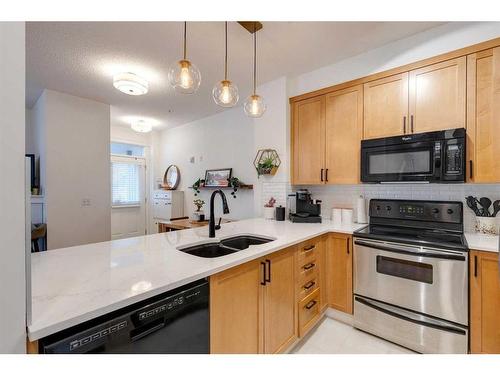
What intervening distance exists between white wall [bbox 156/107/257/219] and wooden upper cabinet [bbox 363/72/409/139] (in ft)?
5.89

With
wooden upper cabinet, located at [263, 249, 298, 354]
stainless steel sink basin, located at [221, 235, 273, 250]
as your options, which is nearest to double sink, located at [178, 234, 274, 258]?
stainless steel sink basin, located at [221, 235, 273, 250]

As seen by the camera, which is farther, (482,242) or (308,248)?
(308,248)

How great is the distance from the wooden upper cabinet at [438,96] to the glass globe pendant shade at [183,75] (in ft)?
6.15

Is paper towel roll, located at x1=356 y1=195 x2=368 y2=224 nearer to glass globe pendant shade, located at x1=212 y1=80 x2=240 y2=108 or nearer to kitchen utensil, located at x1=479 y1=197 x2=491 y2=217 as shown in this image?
kitchen utensil, located at x1=479 y1=197 x2=491 y2=217

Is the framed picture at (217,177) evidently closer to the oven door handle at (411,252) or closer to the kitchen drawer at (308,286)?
the kitchen drawer at (308,286)

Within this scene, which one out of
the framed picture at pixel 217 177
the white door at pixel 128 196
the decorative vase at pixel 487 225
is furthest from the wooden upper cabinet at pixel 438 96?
the white door at pixel 128 196

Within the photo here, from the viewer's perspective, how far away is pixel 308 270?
197 centimetres

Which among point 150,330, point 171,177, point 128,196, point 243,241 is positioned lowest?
point 150,330

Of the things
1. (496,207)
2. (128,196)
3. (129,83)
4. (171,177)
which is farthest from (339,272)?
(128,196)

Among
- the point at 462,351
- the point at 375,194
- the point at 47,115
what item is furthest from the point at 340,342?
the point at 47,115

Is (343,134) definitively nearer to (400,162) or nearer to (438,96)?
(400,162)

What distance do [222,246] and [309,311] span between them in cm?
96

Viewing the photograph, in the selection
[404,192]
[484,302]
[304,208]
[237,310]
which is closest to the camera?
[237,310]
